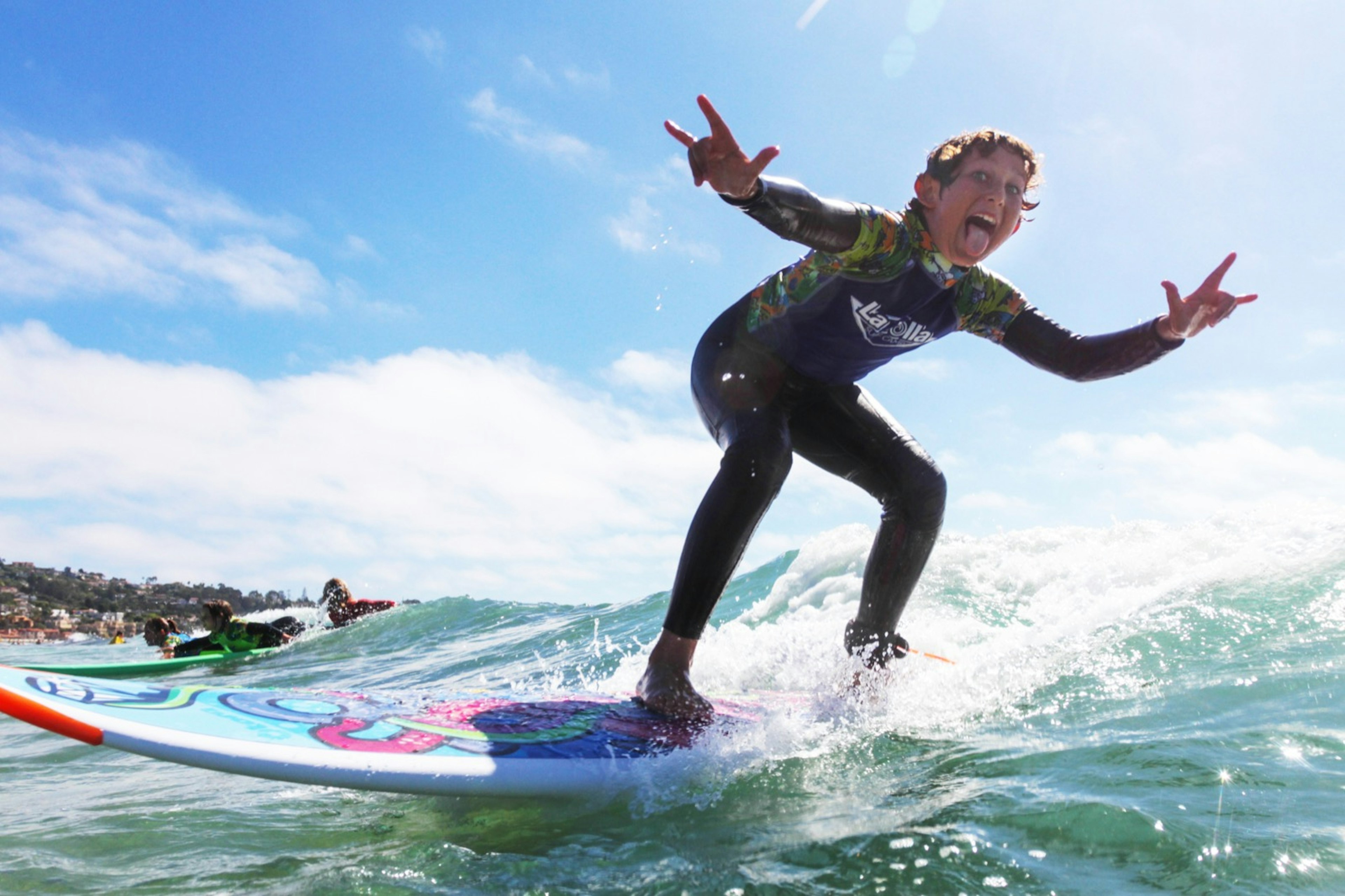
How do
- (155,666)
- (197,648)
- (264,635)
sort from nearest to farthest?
(155,666)
(197,648)
(264,635)

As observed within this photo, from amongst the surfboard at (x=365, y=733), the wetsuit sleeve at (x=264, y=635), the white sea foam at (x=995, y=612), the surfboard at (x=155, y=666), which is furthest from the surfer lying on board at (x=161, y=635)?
the surfboard at (x=365, y=733)

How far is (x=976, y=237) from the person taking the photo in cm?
295

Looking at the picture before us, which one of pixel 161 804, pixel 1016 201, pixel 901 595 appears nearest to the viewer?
pixel 161 804

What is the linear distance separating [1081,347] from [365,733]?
275 cm

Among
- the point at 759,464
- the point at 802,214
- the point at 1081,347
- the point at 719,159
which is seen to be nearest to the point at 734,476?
the point at 759,464

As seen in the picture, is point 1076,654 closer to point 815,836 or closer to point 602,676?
point 815,836

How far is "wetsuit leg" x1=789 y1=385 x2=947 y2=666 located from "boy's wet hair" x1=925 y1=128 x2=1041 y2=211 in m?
0.84

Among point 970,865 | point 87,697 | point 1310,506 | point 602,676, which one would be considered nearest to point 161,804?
point 87,697

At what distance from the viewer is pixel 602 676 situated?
5805mm

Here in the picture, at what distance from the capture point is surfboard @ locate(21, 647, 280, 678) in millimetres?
7934

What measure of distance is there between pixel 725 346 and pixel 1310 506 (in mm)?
4702

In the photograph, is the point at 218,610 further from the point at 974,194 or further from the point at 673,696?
the point at 974,194

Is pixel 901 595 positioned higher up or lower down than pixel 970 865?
higher up

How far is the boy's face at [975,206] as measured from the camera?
9.76ft
